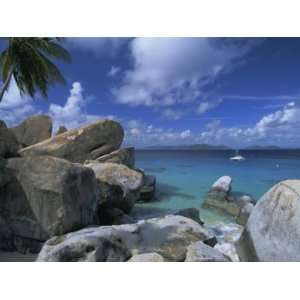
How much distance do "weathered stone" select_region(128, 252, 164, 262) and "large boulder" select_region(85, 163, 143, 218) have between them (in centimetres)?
177

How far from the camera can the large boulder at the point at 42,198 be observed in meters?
2.90

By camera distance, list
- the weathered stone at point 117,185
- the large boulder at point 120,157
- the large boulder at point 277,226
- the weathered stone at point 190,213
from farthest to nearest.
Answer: the large boulder at point 120,157 < the weathered stone at point 190,213 < the weathered stone at point 117,185 < the large boulder at point 277,226

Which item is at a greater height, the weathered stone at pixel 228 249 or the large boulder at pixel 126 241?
the large boulder at pixel 126 241

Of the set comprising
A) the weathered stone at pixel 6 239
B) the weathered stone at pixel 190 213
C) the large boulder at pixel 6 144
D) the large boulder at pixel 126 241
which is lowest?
the weathered stone at pixel 190 213

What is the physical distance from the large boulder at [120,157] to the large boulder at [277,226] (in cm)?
A: 449

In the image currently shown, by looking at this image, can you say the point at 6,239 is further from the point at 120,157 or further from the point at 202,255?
the point at 120,157

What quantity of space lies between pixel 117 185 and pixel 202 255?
7.70 ft

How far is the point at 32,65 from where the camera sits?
4688mm

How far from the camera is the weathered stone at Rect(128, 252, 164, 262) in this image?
236cm

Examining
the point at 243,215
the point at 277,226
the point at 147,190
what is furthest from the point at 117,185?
the point at 277,226

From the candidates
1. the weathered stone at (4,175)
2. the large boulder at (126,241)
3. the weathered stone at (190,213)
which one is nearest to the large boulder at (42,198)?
the weathered stone at (4,175)

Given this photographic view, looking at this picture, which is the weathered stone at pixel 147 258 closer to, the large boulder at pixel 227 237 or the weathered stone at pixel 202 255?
the weathered stone at pixel 202 255

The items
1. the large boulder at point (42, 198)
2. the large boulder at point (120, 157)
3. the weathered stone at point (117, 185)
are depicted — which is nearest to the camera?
the large boulder at point (42, 198)

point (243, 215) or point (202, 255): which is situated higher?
point (202, 255)
